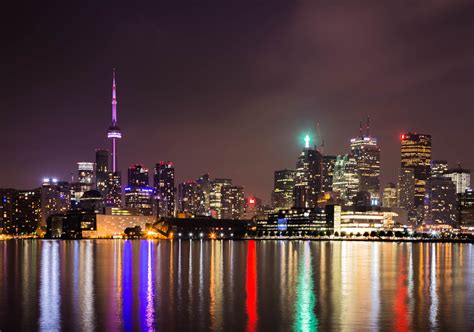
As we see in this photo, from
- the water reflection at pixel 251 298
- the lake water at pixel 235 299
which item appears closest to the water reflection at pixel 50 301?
the lake water at pixel 235 299

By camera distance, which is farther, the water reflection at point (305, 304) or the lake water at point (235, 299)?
the lake water at point (235, 299)

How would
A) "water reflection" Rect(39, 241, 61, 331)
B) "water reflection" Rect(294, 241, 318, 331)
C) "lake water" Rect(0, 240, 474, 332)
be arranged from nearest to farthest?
1. "water reflection" Rect(294, 241, 318, 331)
2. "water reflection" Rect(39, 241, 61, 331)
3. "lake water" Rect(0, 240, 474, 332)

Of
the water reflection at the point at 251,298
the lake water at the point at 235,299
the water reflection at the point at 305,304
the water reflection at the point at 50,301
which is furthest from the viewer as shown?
the water reflection at the point at 251,298

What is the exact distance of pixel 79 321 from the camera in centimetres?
4078

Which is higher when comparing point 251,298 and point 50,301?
point 50,301

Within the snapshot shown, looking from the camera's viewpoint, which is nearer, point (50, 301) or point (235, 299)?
point (50, 301)

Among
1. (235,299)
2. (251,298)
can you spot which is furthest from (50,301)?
(251,298)

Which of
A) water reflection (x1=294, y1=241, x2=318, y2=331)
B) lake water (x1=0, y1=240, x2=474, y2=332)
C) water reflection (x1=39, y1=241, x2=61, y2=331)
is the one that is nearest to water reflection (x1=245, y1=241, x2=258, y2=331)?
lake water (x1=0, y1=240, x2=474, y2=332)

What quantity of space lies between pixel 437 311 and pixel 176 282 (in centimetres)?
2478

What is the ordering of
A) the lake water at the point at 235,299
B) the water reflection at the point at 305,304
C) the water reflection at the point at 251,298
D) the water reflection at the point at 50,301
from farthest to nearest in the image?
the water reflection at the point at 251,298 < the lake water at the point at 235,299 < the water reflection at the point at 50,301 < the water reflection at the point at 305,304

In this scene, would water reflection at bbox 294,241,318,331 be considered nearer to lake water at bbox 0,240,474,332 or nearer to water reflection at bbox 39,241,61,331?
lake water at bbox 0,240,474,332

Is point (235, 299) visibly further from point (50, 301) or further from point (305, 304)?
point (50, 301)

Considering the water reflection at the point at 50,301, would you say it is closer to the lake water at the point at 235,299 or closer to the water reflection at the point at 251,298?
the lake water at the point at 235,299

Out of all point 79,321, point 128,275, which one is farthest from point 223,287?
point 79,321
